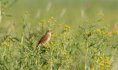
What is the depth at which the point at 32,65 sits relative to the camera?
7.14 m

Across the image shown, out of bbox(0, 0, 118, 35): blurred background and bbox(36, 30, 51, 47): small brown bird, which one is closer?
bbox(36, 30, 51, 47): small brown bird

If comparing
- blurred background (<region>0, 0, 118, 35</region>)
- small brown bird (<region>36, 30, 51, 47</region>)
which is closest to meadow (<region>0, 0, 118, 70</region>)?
small brown bird (<region>36, 30, 51, 47</region>)

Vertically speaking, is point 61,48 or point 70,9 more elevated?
point 70,9

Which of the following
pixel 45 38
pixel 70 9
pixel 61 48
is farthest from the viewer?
pixel 70 9

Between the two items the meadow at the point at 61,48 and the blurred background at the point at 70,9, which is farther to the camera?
the blurred background at the point at 70,9

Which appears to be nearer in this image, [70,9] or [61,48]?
[61,48]

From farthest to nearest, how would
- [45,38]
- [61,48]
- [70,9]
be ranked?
[70,9] → [45,38] → [61,48]

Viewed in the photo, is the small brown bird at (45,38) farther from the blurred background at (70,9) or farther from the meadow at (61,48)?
the blurred background at (70,9)

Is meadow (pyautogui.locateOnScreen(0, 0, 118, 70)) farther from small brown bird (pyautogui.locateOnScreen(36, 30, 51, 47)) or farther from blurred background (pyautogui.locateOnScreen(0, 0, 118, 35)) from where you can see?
blurred background (pyautogui.locateOnScreen(0, 0, 118, 35))

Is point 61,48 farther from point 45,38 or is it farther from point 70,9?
point 70,9

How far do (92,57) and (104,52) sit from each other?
0.28 metres

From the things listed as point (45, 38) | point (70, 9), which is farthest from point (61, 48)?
point (70, 9)

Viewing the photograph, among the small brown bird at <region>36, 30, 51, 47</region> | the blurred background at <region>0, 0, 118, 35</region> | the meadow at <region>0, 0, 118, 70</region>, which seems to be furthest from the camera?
the blurred background at <region>0, 0, 118, 35</region>

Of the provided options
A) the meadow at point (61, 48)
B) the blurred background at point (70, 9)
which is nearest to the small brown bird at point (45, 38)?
the meadow at point (61, 48)
